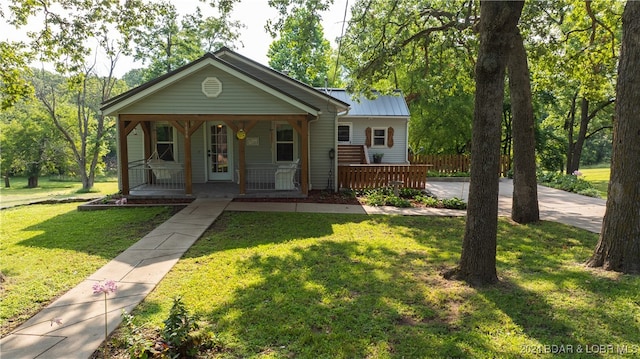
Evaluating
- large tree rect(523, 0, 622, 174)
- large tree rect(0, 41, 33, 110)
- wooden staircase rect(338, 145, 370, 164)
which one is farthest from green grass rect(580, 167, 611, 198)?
large tree rect(0, 41, 33, 110)

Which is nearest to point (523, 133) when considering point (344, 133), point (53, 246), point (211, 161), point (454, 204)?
point (454, 204)

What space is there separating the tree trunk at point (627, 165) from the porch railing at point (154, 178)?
10920 mm

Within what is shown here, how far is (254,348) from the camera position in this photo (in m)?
3.16

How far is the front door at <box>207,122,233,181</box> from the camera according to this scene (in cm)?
1312

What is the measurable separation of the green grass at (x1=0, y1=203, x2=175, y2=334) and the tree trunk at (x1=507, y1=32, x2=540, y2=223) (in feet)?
26.1

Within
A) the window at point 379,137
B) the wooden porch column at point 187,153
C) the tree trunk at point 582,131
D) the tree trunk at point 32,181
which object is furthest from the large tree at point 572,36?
the tree trunk at point 32,181

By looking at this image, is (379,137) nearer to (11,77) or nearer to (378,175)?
(378,175)

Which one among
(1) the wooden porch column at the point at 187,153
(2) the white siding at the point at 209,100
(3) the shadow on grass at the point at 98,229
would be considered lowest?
(3) the shadow on grass at the point at 98,229

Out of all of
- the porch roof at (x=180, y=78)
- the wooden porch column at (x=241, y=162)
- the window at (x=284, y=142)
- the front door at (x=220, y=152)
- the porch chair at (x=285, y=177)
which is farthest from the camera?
the window at (x=284, y=142)

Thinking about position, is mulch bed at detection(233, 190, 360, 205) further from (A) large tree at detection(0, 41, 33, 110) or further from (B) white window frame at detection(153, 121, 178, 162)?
(A) large tree at detection(0, 41, 33, 110)

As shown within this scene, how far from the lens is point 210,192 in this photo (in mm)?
11234

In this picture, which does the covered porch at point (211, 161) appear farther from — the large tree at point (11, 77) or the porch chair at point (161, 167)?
the large tree at point (11, 77)

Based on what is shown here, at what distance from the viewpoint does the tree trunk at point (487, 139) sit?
4.07 meters

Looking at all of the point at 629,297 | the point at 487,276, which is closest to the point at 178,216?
the point at 487,276
